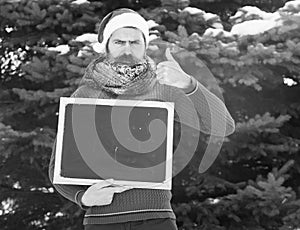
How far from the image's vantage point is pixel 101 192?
5.06 ft

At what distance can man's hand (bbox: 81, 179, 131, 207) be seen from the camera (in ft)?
5.02

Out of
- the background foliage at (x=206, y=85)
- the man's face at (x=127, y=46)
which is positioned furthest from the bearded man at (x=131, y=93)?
the background foliage at (x=206, y=85)

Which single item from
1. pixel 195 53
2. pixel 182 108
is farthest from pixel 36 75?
pixel 182 108

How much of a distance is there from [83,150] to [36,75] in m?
1.48

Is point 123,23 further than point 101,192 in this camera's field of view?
Yes

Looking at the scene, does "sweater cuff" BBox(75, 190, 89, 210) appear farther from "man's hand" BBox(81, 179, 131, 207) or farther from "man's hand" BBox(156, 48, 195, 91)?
"man's hand" BBox(156, 48, 195, 91)

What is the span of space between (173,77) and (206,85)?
3.48 feet

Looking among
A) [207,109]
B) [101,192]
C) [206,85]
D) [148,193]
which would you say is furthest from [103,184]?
[206,85]

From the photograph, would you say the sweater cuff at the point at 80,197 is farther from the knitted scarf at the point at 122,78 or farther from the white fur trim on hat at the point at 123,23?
the white fur trim on hat at the point at 123,23

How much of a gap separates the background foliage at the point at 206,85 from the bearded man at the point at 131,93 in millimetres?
984

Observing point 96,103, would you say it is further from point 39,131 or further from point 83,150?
point 39,131

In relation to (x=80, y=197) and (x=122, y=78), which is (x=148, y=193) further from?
(x=122, y=78)

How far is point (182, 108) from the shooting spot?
5.70 feet

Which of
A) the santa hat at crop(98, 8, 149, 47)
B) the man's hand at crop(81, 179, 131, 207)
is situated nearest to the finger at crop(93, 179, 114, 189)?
the man's hand at crop(81, 179, 131, 207)
